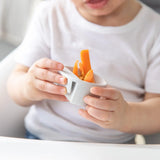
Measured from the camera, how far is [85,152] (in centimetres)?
53

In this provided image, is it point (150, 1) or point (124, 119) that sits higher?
point (150, 1)

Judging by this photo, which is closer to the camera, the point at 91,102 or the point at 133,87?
the point at 91,102

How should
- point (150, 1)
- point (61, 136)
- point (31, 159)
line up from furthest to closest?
point (150, 1), point (61, 136), point (31, 159)

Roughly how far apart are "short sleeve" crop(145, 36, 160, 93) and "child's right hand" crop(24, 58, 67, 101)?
215 millimetres

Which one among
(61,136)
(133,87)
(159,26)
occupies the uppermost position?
(159,26)

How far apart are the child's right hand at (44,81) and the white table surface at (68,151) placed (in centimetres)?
10

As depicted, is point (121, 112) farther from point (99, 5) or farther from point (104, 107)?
point (99, 5)

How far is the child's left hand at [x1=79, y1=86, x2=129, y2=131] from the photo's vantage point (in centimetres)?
56

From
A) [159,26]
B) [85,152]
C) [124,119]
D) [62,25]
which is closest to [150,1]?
[159,26]

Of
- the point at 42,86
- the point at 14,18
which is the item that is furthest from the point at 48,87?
the point at 14,18

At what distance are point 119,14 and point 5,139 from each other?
442 millimetres

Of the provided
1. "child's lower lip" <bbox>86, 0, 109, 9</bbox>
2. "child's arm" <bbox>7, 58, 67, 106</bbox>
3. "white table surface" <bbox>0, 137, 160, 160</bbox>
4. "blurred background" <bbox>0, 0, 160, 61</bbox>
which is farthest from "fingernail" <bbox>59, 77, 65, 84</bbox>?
"blurred background" <bbox>0, 0, 160, 61</bbox>

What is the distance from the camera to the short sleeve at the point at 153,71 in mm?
757

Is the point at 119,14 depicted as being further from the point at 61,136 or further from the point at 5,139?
the point at 5,139
